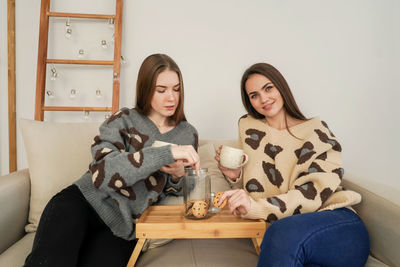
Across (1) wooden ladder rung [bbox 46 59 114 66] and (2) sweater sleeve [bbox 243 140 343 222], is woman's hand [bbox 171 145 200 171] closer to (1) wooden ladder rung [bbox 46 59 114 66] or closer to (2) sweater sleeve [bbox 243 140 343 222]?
(2) sweater sleeve [bbox 243 140 343 222]

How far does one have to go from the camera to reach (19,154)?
1.90m

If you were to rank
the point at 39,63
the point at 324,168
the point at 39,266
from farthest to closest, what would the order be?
1. the point at 39,63
2. the point at 324,168
3. the point at 39,266

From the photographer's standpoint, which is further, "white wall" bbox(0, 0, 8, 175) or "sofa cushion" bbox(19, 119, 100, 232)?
"white wall" bbox(0, 0, 8, 175)

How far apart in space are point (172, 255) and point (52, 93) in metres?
1.39

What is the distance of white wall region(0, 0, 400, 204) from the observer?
70.9 inches

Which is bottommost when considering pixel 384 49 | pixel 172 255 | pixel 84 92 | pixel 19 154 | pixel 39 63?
pixel 172 255

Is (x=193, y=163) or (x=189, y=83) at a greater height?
(x=189, y=83)

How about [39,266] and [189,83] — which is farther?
[189,83]

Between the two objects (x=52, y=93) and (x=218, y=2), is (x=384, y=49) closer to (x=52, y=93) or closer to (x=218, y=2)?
(x=218, y=2)

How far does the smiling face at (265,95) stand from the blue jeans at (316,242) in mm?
453

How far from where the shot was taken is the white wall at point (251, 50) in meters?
1.80

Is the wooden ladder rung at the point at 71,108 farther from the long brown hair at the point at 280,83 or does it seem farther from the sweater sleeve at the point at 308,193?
the sweater sleeve at the point at 308,193

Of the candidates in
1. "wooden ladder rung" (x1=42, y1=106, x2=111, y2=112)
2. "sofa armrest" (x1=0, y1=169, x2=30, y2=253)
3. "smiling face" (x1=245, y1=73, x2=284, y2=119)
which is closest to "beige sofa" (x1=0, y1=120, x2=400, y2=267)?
"sofa armrest" (x1=0, y1=169, x2=30, y2=253)

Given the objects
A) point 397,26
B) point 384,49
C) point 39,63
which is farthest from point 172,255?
point 397,26
